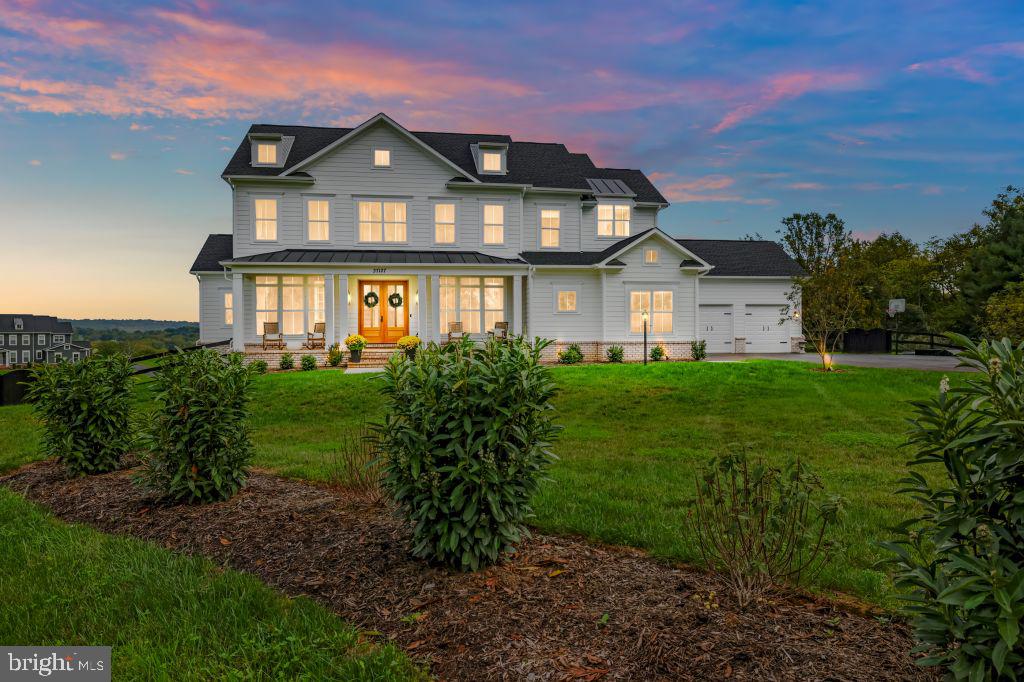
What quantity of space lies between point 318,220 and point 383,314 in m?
4.48

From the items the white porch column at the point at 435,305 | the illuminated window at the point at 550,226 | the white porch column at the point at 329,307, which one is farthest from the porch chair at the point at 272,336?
the illuminated window at the point at 550,226

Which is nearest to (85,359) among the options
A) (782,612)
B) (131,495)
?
(131,495)

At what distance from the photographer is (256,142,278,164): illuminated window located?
2183 centimetres

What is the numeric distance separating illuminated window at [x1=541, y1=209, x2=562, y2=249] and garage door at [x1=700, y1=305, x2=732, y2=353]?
26.5 feet

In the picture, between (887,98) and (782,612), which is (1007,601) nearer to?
(782,612)

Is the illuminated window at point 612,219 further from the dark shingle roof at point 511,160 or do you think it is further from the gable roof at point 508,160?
the dark shingle roof at point 511,160

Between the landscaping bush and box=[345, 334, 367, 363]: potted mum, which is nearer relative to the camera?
box=[345, 334, 367, 363]: potted mum

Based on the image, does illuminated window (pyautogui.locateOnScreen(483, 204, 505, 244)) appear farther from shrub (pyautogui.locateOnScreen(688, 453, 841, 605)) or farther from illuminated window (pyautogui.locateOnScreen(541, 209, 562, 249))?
shrub (pyautogui.locateOnScreen(688, 453, 841, 605))

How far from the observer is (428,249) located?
891 inches

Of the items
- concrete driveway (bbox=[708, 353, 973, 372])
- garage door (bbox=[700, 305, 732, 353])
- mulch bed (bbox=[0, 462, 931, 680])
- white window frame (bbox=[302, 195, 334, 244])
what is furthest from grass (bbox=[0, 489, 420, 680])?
garage door (bbox=[700, 305, 732, 353])

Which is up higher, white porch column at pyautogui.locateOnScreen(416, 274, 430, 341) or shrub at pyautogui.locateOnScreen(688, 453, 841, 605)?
white porch column at pyautogui.locateOnScreen(416, 274, 430, 341)

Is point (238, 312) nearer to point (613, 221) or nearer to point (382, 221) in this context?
point (382, 221)

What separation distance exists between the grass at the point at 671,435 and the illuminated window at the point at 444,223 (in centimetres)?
847

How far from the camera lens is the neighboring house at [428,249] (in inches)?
838
